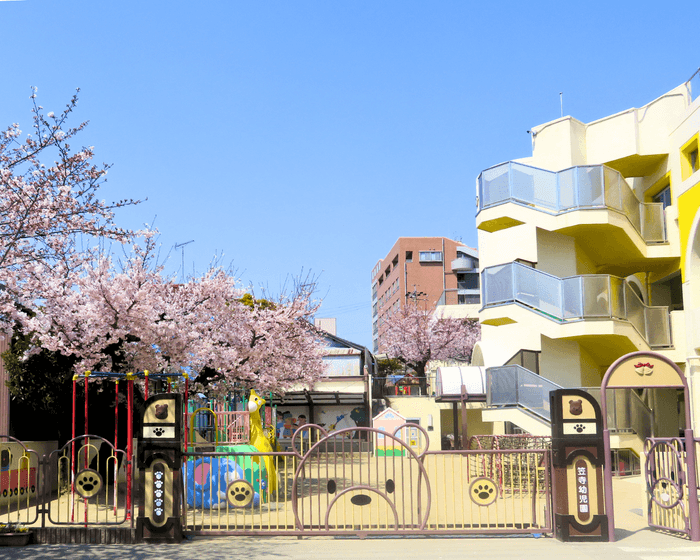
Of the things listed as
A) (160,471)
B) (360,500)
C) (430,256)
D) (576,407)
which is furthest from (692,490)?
(430,256)

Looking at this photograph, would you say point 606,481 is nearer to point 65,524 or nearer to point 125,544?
point 125,544

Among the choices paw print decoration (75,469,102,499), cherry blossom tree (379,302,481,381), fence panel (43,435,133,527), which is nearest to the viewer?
fence panel (43,435,133,527)

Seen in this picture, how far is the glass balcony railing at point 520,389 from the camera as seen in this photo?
1806 cm

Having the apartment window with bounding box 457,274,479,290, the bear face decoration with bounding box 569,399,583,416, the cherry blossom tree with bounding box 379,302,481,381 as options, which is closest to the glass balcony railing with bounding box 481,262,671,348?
the bear face decoration with bounding box 569,399,583,416

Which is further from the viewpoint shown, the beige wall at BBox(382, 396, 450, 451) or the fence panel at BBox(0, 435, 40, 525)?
the beige wall at BBox(382, 396, 450, 451)

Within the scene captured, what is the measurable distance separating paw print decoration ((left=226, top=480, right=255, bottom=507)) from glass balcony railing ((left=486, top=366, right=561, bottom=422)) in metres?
9.25

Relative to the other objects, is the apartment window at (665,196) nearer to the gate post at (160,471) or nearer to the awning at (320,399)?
the gate post at (160,471)

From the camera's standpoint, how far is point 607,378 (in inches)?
420

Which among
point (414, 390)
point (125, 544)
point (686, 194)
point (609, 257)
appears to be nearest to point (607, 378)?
point (125, 544)

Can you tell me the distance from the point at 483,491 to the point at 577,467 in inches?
52.7

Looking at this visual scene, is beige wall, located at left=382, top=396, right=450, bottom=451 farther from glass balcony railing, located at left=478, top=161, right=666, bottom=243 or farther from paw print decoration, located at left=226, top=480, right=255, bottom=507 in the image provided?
paw print decoration, located at left=226, top=480, right=255, bottom=507

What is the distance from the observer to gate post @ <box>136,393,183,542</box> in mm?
10445

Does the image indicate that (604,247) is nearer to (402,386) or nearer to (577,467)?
(577,467)

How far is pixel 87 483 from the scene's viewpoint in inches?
434
